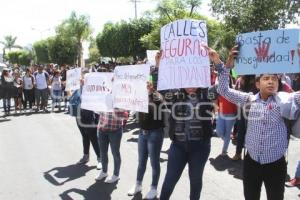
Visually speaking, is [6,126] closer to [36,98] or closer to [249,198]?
[36,98]

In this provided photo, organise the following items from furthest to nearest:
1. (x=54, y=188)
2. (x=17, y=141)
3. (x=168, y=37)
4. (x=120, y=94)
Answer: (x=17, y=141) → (x=54, y=188) → (x=120, y=94) → (x=168, y=37)

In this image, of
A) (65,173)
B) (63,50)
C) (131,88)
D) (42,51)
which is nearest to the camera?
(131,88)

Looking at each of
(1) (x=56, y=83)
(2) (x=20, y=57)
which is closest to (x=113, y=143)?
(1) (x=56, y=83)

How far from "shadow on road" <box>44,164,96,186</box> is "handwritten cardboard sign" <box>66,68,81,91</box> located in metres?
1.37

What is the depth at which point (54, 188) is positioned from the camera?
251 inches

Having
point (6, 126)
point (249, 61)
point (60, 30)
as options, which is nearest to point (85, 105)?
point (249, 61)

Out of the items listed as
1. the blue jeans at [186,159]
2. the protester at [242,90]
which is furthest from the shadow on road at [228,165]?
the blue jeans at [186,159]

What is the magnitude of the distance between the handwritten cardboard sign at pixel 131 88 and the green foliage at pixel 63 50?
4952 cm

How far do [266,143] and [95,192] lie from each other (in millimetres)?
3113

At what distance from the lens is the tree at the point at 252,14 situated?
1748 centimetres

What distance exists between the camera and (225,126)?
26.3 ft

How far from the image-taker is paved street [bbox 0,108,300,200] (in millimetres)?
6000

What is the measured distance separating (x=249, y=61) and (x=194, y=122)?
79cm

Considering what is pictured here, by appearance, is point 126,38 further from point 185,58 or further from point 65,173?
point 185,58
